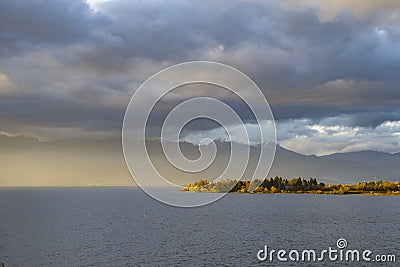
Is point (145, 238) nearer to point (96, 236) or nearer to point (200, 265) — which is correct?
point (96, 236)

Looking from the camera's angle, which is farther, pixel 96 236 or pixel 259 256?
pixel 96 236

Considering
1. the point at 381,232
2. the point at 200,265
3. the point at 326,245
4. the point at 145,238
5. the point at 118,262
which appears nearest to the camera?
the point at 200,265

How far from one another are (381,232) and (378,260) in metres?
45.5

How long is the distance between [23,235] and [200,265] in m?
68.1

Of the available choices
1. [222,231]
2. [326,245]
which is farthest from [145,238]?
[326,245]

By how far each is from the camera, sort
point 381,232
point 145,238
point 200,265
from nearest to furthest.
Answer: point 200,265 → point 145,238 → point 381,232

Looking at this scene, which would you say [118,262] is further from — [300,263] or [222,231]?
[222,231]

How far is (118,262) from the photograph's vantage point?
78875 millimetres

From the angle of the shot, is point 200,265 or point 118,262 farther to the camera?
point 118,262

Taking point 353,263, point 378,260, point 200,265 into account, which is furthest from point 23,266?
point 378,260

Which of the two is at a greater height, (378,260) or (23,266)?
(378,260)

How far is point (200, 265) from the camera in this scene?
74062 mm

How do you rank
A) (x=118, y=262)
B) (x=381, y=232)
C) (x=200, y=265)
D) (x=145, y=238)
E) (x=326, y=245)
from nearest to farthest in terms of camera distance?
(x=200, y=265) → (x=118, y=262) → (x=326, y=245) → (x=145, y=238) → (x=381, y=232)

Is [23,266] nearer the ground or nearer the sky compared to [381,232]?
nearer the ground
